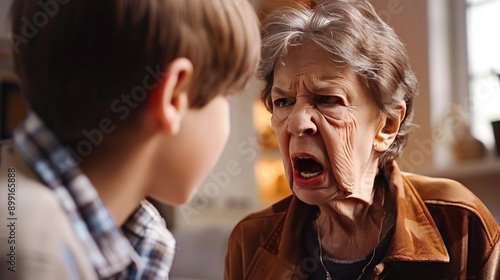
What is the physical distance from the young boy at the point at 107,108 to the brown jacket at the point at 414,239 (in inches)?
13.5

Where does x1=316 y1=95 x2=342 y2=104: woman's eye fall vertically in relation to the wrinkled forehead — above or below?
below

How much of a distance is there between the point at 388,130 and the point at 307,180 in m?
0.12

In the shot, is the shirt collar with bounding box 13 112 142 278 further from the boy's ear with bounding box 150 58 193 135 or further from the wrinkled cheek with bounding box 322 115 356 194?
the wrinkled cheek with bounding box 322 115 356 194

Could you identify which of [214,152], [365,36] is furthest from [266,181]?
[214,152]

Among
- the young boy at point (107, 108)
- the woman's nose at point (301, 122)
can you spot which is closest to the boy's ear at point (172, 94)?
the young boy at point (107, 108)

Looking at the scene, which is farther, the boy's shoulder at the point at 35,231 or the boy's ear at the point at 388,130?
the boy's ear at the point at 388,130

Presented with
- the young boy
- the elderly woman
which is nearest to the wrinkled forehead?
the elderly woman

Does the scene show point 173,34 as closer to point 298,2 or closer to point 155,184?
point 155,184

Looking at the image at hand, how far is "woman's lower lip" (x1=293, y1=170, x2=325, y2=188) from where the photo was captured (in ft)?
2.35

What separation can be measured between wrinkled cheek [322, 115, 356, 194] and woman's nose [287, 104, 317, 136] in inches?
0.7

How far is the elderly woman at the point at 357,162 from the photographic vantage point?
72cm

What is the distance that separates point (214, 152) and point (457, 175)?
596 millimetres

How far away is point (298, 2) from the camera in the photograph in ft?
2.54

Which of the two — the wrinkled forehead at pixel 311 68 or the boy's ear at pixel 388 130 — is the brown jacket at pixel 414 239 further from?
the wrinkled forehead at pixel 311 68
